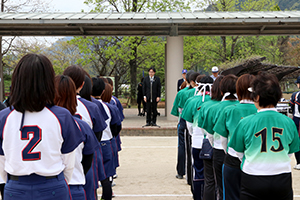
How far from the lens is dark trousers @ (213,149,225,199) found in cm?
413

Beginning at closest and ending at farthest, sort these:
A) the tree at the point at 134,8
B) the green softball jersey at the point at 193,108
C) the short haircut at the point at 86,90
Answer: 1. the short haircut at the point at 86,90
2. the green softball jersey at the point at 193,108
3. the tree at the point at 134,8

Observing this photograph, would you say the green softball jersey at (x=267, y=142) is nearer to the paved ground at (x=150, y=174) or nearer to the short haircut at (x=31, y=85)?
the short haircut at (x=31, y=85)

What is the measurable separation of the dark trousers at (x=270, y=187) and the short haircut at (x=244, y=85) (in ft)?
2.95

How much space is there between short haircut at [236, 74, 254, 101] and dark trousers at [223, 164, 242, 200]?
719 mm

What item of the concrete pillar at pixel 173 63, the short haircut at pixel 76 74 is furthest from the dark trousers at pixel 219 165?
the concrete pillar at pixel 173 63

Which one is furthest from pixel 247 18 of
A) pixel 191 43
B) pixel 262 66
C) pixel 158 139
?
pixel 191 43

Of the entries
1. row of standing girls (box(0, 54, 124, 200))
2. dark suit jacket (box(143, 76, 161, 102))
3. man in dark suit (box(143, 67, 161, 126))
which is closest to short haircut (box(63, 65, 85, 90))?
row of standing girls (box(0, 54, 124, 200))

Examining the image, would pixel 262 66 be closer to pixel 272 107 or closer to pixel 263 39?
pixel 272 107

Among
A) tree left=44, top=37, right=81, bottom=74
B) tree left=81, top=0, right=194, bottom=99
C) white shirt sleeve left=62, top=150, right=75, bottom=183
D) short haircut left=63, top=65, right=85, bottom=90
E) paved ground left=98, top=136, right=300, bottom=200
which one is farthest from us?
tree left=44, top=37, right=81, bottom=74

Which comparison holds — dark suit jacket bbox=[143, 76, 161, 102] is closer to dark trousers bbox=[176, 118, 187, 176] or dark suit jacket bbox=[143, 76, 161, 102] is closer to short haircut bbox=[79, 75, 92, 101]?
dark trousers bbox=[176, 118, 187, 176]

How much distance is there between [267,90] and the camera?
3121mm

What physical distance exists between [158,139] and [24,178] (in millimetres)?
9804

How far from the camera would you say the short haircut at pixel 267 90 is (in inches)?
123

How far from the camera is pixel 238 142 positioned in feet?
10.5
